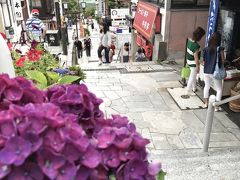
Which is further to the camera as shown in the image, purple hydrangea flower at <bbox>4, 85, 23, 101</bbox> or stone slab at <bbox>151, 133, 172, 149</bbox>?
stone slab at <bbox>151, 133, 172, 149</bbox>

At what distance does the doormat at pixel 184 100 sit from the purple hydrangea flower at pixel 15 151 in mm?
6673

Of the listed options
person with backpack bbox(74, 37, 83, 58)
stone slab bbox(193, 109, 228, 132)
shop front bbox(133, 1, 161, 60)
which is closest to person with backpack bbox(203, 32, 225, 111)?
stone slab bbox(193, 109, 228, 132)

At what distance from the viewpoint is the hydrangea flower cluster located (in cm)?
91

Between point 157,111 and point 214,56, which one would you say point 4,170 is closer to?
point 214,56

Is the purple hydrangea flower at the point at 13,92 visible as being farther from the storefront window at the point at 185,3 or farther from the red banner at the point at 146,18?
Result: the red banner at the point at 146,18

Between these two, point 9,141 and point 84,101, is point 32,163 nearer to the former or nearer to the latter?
point 9,141

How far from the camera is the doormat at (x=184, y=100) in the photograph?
739cm

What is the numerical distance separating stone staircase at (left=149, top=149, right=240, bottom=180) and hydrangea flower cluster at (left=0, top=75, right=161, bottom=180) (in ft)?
8.99

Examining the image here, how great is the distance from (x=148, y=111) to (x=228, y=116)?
1.82 meters

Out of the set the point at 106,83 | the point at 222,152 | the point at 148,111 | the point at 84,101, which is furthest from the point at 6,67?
the point at 106,83

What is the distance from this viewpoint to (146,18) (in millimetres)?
14062

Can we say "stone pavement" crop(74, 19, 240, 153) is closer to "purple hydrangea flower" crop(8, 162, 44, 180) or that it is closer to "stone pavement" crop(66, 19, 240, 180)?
"stone pavement" crop(66, 19, 240, 180)

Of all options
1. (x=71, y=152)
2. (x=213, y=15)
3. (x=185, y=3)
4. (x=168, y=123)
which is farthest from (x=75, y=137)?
(x=185, y=3)

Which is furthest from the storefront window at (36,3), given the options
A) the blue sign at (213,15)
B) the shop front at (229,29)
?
the blue sign at (213,15)
